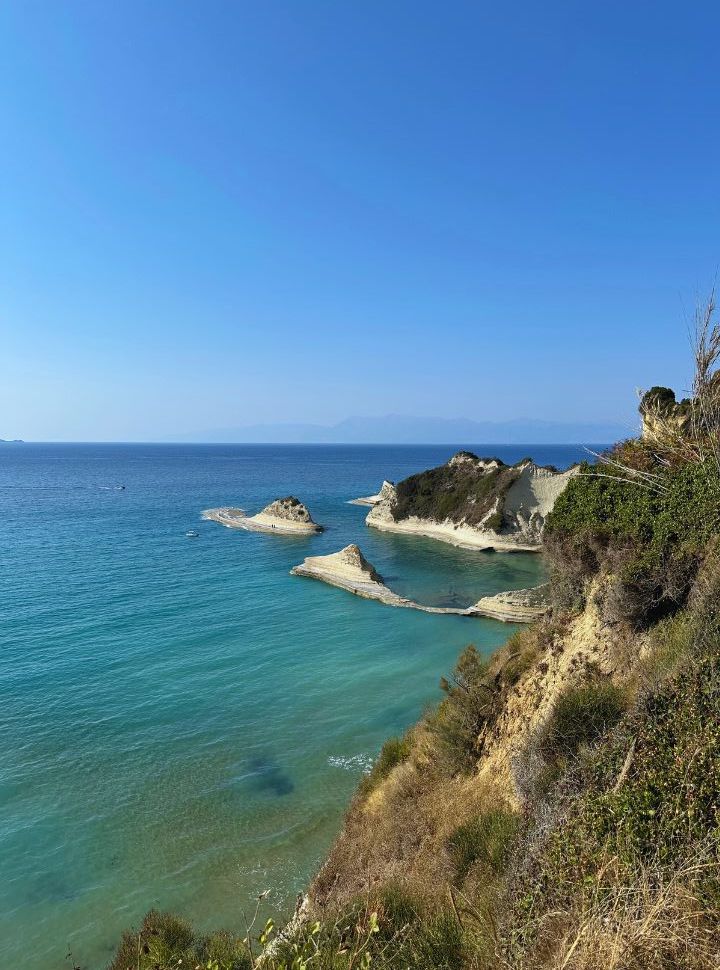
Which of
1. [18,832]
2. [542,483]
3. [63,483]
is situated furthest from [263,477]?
[18,832]

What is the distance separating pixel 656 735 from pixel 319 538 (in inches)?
2063

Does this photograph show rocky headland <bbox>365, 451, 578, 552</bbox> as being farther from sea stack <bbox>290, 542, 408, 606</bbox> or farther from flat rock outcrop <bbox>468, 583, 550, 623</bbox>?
flat rock outcrop <bbox>468, 583, 550, 623</bbox>

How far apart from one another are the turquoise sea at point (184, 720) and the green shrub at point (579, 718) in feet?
21.4

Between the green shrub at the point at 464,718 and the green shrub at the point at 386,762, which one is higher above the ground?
the green shrub at the point at 464,718

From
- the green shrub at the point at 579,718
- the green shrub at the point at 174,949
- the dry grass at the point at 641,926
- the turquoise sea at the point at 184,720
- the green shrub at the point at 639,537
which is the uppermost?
the green shrub at the point at 639,537

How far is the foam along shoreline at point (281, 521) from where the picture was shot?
6134cm

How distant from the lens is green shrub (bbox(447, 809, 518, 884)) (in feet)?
25.7

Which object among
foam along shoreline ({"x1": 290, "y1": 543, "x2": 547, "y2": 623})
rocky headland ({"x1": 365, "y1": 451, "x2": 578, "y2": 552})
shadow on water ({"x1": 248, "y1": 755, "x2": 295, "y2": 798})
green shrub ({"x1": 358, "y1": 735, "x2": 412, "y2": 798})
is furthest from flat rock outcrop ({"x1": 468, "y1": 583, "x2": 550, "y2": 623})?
rocky headland ({"x1": 365, "y1": 451, "x2": 578, "y2": 552})

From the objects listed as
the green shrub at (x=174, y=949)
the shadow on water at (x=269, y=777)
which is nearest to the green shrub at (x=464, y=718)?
the shadow on water at (x=269, y=777)

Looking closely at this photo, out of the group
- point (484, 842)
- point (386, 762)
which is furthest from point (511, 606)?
point (484, 842)

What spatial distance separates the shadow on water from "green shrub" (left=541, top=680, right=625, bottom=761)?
29.0ft

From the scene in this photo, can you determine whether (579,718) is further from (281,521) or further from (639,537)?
(281,521)

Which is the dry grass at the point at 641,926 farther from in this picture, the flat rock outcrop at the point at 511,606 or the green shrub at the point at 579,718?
the flat rock outcrop at the point at 511,606

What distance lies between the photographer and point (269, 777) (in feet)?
51.0
